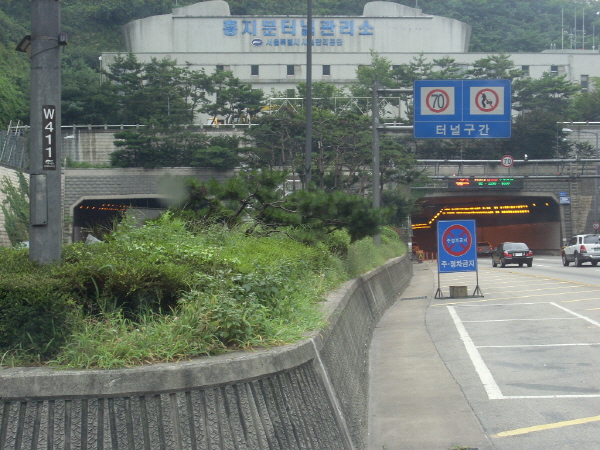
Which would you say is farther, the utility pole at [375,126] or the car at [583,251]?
the car at [583,251]

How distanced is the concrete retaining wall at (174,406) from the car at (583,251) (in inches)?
1518

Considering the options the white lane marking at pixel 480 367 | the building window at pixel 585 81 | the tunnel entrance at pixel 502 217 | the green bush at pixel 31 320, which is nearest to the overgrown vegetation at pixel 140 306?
the green bush at pixel 31 320

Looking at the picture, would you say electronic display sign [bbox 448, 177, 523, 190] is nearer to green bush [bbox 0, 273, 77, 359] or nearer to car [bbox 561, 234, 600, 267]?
car [bbox 561, 234, 600, 267]

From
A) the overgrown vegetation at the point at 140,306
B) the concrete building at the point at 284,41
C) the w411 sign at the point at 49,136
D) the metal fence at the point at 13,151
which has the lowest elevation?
the overgrown vegetation at the point at 140,306

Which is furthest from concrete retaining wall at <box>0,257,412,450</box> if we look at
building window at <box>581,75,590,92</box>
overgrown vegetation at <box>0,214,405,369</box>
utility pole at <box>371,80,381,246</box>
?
building window at <box>581,75,590,92</box>

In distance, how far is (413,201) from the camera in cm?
5397

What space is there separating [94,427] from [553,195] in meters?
65.8

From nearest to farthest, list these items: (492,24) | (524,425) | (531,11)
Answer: (524,425) → (492,24) → (531,11)

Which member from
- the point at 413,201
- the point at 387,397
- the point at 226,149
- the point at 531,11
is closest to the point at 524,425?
the point at 387,397

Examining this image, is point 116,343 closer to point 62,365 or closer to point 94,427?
point 62,365

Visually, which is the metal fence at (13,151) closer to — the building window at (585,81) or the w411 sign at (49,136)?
the w411 sign at (49,136)

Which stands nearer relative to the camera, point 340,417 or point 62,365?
point 62,365

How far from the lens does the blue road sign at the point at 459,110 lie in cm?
2445

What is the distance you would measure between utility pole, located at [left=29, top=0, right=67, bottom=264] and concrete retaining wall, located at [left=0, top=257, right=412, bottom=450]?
2.19 meters
